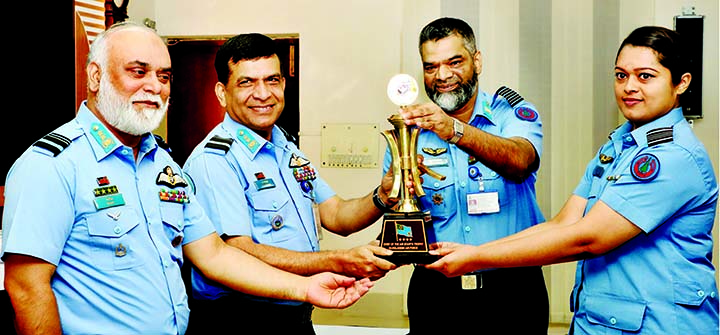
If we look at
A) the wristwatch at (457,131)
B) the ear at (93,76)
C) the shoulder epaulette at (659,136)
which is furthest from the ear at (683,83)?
the ear at (93,76)

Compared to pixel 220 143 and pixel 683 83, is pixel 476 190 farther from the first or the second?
pixel 220 143

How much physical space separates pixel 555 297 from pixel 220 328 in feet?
9.58

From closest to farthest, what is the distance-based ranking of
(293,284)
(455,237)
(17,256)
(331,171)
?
(17,256), (293,284), (455,237), (331,171)

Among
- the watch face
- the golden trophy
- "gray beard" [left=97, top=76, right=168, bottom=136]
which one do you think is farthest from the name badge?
"gray beard" [left=97, top=76, right=168, bottom=136]

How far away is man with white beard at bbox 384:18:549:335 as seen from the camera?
251cm

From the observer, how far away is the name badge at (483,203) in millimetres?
2598

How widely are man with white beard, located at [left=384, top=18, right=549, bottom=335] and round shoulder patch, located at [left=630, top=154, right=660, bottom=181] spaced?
1.81ft

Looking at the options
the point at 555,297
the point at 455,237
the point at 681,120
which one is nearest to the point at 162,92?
the point at 455,237

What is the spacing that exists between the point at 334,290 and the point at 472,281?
57cm

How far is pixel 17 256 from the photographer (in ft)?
5.47

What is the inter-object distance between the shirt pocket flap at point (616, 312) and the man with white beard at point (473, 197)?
19.6 inches

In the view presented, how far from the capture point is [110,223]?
1.81 m

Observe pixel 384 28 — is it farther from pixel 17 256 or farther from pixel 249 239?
pixel 17 256

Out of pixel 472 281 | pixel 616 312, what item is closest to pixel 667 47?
pixel 616 312
